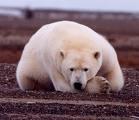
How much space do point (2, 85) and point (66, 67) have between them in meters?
2.32

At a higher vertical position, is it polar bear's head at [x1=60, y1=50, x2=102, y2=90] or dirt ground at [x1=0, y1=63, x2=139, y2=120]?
polar bear's head at [x1=60, y1=50, x2=102, y2=90]

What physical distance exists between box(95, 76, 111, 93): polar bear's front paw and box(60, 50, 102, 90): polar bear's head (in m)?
0.16

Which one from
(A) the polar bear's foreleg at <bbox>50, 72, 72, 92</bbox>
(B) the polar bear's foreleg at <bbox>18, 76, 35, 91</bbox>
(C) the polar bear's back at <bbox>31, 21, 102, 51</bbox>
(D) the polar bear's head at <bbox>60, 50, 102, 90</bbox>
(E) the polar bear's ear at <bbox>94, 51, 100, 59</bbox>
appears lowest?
(B) the polar bear's foreleg at <bbox>18, 76, 35, 91</bbox>

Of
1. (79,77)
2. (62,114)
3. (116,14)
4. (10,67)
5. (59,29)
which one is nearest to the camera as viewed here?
(62,114)

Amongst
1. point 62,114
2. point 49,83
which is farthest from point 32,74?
point 62,114

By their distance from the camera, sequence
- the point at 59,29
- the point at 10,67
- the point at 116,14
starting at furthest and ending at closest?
the point at 116,14
the point at 10,67
the point at 59,29

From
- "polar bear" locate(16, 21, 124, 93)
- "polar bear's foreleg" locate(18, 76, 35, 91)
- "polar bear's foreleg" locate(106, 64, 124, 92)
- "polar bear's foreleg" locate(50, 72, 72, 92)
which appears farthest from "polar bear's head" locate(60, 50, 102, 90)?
"polar bear's foreleg" locate(18, 76, 35, 91)

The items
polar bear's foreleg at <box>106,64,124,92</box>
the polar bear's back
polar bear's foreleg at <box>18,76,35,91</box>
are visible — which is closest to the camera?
the polar bear's back

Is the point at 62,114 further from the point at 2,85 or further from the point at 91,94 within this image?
the point at 2,85

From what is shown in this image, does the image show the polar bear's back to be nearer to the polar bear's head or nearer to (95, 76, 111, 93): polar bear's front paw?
the polar bear's head

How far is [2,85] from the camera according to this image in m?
12.4

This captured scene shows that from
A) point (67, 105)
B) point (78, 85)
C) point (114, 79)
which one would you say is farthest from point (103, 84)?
point (67, 105)

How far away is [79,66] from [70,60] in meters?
0.18

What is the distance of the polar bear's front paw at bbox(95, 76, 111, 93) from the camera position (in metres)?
10.2
